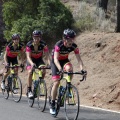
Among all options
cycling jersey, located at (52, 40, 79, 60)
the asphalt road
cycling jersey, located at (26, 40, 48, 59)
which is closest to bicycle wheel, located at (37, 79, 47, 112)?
the asphalt road

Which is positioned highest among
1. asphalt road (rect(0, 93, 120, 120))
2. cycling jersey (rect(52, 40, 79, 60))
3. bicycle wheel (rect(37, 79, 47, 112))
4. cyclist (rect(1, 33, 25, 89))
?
cycling jersey (rect(52, 40, 79, 60))

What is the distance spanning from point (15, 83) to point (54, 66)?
3439 mm

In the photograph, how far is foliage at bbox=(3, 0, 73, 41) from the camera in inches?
743

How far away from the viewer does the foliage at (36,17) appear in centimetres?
1888

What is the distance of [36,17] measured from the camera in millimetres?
19531

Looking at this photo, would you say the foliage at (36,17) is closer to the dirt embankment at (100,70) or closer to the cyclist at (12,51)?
the dirt embankment at (100,70)

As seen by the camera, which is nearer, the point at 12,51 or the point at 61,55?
the point at 61,55

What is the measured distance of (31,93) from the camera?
11.1m

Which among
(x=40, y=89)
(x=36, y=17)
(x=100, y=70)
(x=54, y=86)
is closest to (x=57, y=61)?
(x=54, y=86)

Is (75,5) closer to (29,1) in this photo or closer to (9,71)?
(29,1)

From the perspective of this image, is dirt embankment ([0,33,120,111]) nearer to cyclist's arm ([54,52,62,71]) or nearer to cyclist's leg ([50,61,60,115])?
cyclist's leg ([50,61,60,115])

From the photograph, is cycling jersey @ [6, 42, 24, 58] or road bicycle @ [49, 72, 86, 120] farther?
cycling jersey @ [6, 42, 24, 58]

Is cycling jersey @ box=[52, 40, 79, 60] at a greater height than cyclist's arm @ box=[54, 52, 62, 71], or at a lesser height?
greater

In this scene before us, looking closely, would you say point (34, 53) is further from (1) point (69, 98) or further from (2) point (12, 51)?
(1) point (69, 98)
